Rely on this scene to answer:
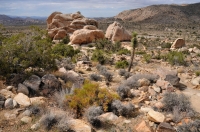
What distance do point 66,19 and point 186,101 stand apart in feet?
93.4

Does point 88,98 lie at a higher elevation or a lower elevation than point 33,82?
lower

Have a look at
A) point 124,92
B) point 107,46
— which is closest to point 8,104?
point 124,92

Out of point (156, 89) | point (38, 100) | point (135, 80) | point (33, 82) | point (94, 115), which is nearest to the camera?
point (94, 115)

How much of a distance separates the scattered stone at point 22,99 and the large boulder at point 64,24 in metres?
23.8

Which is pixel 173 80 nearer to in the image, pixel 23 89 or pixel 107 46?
pixel 23 89

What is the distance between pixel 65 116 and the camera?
5.87 metres

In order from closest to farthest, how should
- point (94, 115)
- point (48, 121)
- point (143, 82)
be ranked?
point (48, 121), point (94, 115), point (143, 82)

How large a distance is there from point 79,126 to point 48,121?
2.80 feet

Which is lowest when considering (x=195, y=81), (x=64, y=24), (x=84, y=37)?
(x=195, y=81)

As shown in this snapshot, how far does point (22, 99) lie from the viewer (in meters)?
6.79

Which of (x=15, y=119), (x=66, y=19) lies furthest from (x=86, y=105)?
(x=66, y=19)

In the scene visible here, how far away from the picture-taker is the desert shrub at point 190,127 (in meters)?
5.62

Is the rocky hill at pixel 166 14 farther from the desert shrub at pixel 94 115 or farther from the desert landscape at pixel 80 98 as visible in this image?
the desert shrub at pixel 94 115

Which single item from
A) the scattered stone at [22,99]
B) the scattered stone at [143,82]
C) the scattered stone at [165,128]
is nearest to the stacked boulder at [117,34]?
the scattered stone at [143,82]
